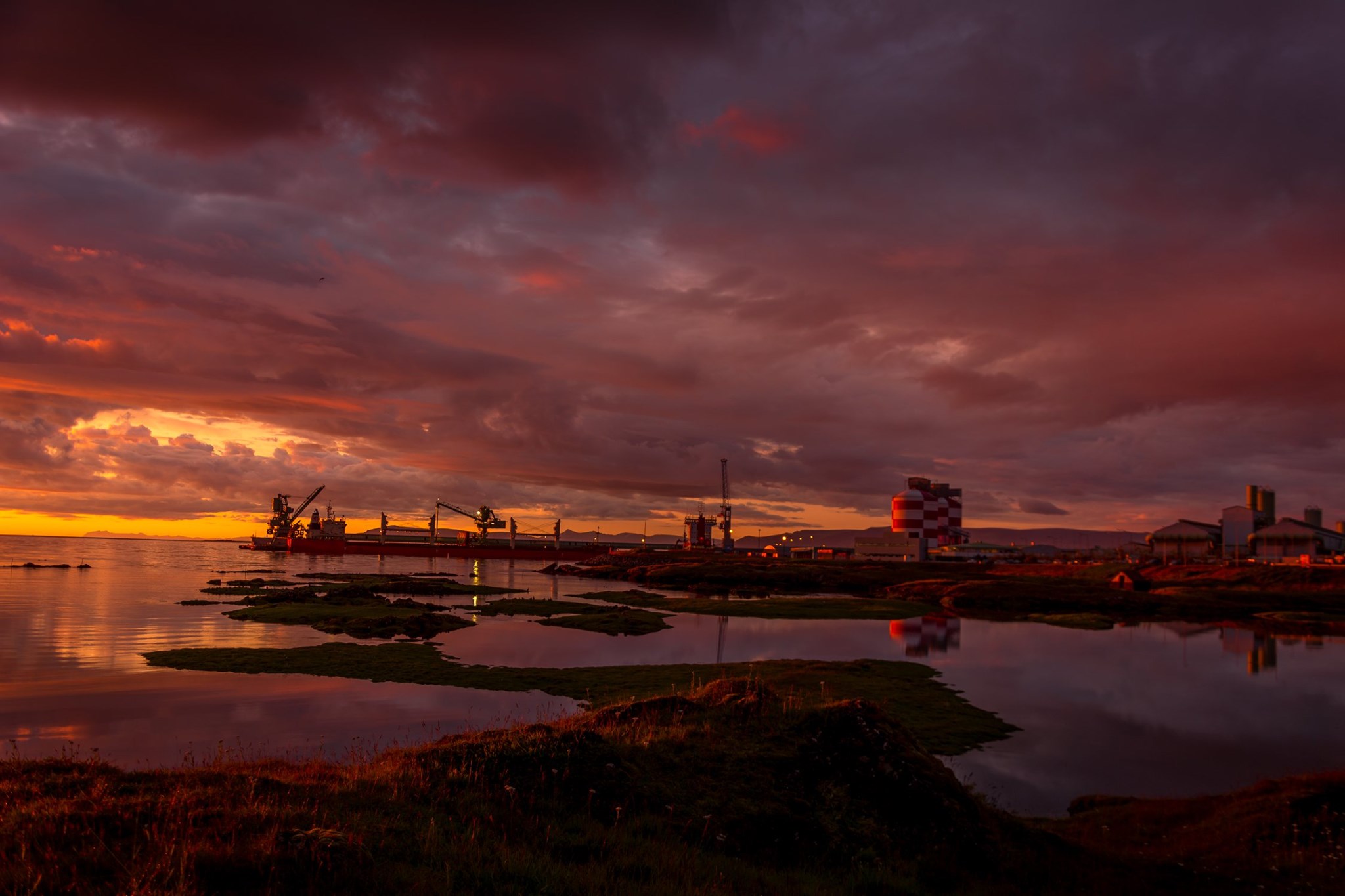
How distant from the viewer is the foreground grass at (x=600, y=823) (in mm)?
8070

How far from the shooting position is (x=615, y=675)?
115 feet

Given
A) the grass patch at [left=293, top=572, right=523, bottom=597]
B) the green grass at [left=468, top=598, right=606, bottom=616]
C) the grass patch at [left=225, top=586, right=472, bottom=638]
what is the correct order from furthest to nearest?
the grass patch at [left=293, top=572, right=523, bottom=597], the green grass at [left=468, top=598, right=606, bottom=616], the grass patch at [left=225, top=586, right=472, bottom=638]

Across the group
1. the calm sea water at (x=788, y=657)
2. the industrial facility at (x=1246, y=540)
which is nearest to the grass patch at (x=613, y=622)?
the calm sea water at (x=788, y=657)

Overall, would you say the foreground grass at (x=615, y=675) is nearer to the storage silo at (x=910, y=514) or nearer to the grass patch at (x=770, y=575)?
the grass patch at (x=770, y=575)

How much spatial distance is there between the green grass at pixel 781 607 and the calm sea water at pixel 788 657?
4.32m

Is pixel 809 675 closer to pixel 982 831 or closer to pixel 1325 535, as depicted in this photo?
pixel 982 831

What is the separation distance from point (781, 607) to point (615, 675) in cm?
4190

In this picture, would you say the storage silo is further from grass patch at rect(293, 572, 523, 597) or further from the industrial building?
grass patch at rect(293, 572, 523, 597)

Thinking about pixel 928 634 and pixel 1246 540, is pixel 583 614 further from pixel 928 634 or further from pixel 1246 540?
pixel 1246 540

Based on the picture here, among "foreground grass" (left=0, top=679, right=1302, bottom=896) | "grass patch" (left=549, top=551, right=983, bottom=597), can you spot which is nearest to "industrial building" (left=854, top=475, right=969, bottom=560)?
"grass patch" (left=549, top=551, right=983, bottom=597)

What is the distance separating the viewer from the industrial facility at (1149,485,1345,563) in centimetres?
13538

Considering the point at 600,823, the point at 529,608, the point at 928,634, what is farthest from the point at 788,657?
the point at 600,823

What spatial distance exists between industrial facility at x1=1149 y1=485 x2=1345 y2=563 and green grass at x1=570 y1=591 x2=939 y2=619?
299 ft

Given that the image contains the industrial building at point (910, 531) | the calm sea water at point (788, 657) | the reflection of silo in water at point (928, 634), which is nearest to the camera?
the calm sea water at point (788, 657)
